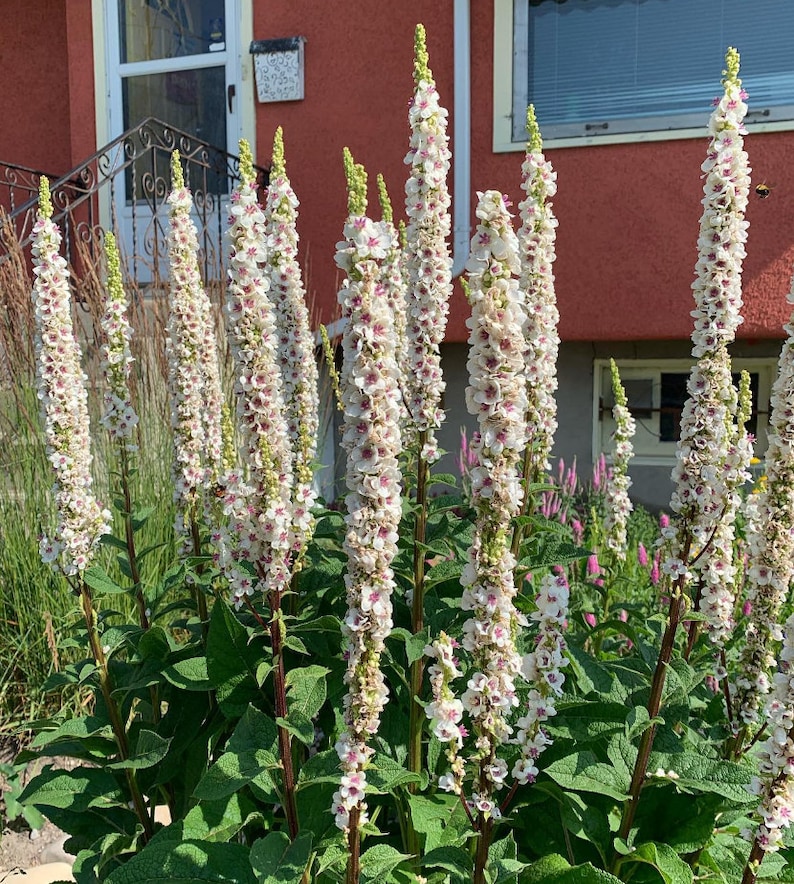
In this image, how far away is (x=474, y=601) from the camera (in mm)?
1310

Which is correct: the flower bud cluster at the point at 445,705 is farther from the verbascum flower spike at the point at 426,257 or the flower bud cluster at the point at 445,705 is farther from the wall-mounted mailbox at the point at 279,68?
the wall-mounted mailbox at the point at 279,68

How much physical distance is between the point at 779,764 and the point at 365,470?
103 centimetres

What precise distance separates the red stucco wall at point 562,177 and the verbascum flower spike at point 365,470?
551cm

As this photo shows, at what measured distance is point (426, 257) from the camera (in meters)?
1.99

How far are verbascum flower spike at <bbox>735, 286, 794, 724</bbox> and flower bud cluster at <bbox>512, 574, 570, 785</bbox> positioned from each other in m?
0.58

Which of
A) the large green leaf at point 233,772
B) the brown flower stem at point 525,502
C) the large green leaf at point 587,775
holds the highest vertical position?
the brown flower stem at point 525,502

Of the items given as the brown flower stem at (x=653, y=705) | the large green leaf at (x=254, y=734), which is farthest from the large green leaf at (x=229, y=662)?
the brown flower stem at (x=653, y=705)

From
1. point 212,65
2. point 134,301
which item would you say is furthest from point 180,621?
point 212,65

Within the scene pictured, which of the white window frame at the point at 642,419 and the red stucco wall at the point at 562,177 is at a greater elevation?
the red stucco wall at the point at 562,177

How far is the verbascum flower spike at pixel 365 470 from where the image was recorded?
1274mm

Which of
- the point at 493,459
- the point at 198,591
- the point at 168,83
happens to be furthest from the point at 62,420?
the point at 168,83

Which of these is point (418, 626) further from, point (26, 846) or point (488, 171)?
point (488, 171)

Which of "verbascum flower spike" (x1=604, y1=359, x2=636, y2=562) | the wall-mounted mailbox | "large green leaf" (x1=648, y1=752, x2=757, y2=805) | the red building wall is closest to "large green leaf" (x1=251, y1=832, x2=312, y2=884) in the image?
"large green leaf" (x1=648, y1=752, x2=757, y2=805)

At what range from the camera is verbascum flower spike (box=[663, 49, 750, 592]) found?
1771 mm
